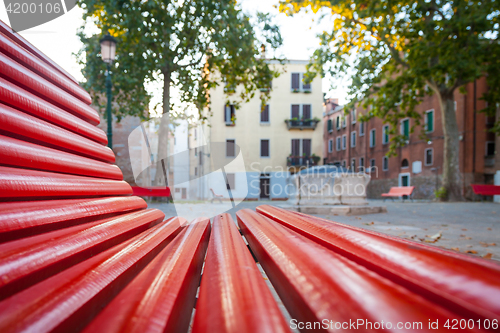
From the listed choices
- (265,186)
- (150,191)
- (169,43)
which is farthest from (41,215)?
(265,186)

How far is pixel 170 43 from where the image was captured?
12.1 metres

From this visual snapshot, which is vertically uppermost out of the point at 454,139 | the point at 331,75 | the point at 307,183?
the point at 331,75

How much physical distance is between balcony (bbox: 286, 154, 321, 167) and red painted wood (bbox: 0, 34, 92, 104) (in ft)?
79.1

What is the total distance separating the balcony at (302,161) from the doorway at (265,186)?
2.22 meters

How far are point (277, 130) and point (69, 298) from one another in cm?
2580

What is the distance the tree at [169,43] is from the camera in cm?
927

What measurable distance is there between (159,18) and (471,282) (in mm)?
10283

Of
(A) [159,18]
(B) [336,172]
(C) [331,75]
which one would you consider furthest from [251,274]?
(C) [331,75]

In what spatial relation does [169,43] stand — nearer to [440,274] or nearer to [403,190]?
[440,274]

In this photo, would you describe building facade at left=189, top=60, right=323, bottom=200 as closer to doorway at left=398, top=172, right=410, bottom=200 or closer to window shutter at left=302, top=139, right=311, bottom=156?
window shutter at left=302, top=139, right=311, bottom=156

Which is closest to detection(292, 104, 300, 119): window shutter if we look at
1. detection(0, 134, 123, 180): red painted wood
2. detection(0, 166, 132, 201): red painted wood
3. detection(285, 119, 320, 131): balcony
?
detection(285, 119, 320, 131): balcony

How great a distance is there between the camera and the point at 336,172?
344 inches

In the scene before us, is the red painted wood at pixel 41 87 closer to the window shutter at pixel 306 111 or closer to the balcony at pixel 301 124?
the balcony at pixel 301 124

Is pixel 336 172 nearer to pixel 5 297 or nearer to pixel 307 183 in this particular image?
pixel 307 183
